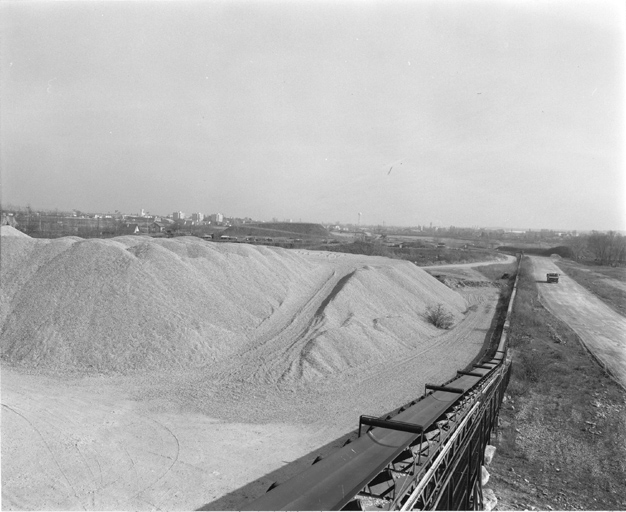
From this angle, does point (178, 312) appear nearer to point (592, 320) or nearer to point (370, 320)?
point (370, 320)

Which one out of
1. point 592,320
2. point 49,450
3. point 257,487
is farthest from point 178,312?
point 592,320

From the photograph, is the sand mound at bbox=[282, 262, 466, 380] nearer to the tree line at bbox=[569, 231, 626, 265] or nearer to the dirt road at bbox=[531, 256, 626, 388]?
the dirt road at bbox=[531, 256, 626, 388]

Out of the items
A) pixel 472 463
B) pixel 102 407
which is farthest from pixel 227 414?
pixel 472 463

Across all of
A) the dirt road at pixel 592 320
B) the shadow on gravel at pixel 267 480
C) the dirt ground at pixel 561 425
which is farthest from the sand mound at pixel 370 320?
the dirt road at pixel 592 320

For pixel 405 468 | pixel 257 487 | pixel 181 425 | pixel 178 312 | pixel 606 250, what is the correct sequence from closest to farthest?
pixel 405 468 → pixel 257 487 → pixel 181 425 → pixel 178 312 → pixel 606 250

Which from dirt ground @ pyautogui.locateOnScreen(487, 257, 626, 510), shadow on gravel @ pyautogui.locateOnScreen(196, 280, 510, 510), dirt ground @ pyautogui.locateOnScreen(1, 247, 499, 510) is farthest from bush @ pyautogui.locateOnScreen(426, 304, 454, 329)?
shadow on gravel @ pyautogui.locateOnScreen(196, 280, 510, 510)

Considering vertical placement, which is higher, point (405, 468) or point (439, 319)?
point (405, 468)

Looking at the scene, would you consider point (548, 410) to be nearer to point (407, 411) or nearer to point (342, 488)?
point (407, 411)
